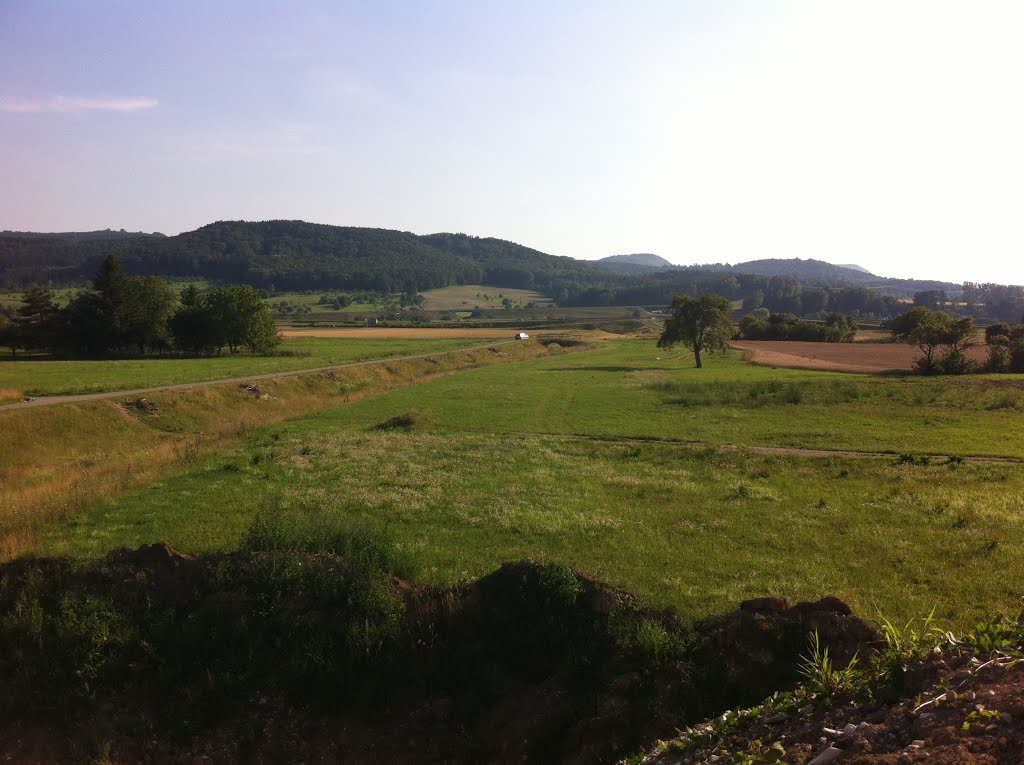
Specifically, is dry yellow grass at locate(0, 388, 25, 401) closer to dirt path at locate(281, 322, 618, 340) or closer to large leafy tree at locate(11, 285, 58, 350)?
large leafy tree at locate(11, 285, 58, 350)

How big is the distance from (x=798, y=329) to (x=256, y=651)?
12205 centimetres

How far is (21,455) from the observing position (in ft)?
95.9

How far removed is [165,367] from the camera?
62.1 m

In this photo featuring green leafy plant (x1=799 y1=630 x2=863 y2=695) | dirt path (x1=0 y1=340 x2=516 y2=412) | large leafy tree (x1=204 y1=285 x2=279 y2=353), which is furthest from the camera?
large leafy tree (x1=204 y1=285 x2=279 y2=353)

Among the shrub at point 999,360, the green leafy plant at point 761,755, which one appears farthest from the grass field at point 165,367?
the shrub at point 999,360

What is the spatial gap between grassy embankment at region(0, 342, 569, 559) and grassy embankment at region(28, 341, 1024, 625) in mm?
1345

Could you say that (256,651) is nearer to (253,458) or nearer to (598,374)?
(253,458)

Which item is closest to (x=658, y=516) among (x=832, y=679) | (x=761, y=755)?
(x=832, y=679)

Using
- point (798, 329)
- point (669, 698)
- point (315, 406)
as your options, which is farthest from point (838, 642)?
point (798, 329)

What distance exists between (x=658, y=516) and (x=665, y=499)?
2.26 meters

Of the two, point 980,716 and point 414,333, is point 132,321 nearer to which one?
point 414,333

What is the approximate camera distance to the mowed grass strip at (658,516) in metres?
13.5

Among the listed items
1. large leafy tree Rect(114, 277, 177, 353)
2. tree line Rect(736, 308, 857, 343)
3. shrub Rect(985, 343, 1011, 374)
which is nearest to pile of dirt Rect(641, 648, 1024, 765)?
shrub Rect(985, 343, 1011, 374)

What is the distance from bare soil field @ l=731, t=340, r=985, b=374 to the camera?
71.9 m
